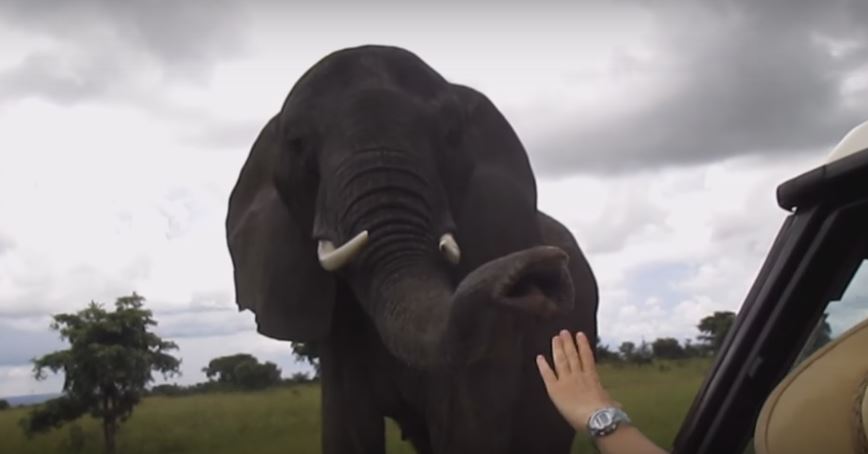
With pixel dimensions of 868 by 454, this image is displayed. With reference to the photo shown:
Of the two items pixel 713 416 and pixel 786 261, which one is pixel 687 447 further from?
pixel 786 261

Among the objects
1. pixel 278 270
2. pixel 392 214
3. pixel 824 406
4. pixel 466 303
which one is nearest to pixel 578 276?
pixel 278 270

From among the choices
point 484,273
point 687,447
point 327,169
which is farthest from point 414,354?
point 687,447

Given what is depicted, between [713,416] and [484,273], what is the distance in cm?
122

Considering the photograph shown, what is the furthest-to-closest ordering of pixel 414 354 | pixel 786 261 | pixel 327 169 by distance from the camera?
pixel 327 169, pixel 414 354, pixel 786 261

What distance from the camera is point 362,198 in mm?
3535

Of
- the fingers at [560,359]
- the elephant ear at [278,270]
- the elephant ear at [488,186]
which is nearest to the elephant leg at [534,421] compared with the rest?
the elephant ear at [488,186]

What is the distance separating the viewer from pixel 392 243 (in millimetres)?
3463

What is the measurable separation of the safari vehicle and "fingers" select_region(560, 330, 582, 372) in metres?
0.18

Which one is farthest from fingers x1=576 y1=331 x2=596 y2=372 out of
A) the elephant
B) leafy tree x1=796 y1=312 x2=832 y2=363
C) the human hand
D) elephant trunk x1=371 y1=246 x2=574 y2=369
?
the elephant

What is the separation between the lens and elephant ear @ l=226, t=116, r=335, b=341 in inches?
165

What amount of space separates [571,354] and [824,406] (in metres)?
0.51

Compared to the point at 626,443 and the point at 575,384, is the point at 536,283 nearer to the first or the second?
the point at 575,384

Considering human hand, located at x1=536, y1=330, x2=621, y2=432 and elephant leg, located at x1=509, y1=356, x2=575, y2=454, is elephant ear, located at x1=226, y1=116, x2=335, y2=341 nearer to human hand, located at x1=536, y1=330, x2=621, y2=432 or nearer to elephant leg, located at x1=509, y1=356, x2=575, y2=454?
elephant leg, located at x1=509, y1=356, x2=575, y2=454

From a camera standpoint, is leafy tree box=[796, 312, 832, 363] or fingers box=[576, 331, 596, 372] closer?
leafy tree box=[796, 312, 832, 363]
